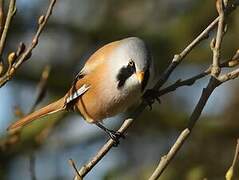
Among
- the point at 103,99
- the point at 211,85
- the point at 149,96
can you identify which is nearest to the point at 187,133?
the point at 211,85

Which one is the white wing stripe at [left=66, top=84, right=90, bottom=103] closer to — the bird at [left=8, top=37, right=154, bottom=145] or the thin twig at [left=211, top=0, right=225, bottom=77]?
the bird at [left=8, top=37, right=154, bottom=145]

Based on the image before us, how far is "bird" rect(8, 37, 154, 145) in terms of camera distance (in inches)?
106

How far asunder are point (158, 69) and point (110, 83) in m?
1.60

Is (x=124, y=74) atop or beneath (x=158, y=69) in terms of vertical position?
atop

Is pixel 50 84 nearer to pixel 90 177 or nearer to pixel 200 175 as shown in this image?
pixel 90 177

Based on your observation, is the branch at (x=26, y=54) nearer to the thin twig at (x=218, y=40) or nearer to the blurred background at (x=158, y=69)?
the thin twig at (x=218, y=40)

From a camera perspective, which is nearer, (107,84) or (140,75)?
(140,75)

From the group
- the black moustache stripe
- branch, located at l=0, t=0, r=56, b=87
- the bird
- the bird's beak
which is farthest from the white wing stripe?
branch, located at l=0, t=0, r=56, b=87

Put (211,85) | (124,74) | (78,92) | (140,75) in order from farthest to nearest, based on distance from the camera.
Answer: (78,92) < (124,74) < (140,75) < (211,85)

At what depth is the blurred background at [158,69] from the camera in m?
4.56

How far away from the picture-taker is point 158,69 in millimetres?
4602

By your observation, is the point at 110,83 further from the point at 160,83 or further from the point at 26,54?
the point at 26,54

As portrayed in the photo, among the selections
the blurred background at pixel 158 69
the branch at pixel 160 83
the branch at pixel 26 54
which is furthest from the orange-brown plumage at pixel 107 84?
the blurred background at pixel 158 69

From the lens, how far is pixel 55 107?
3.41m
